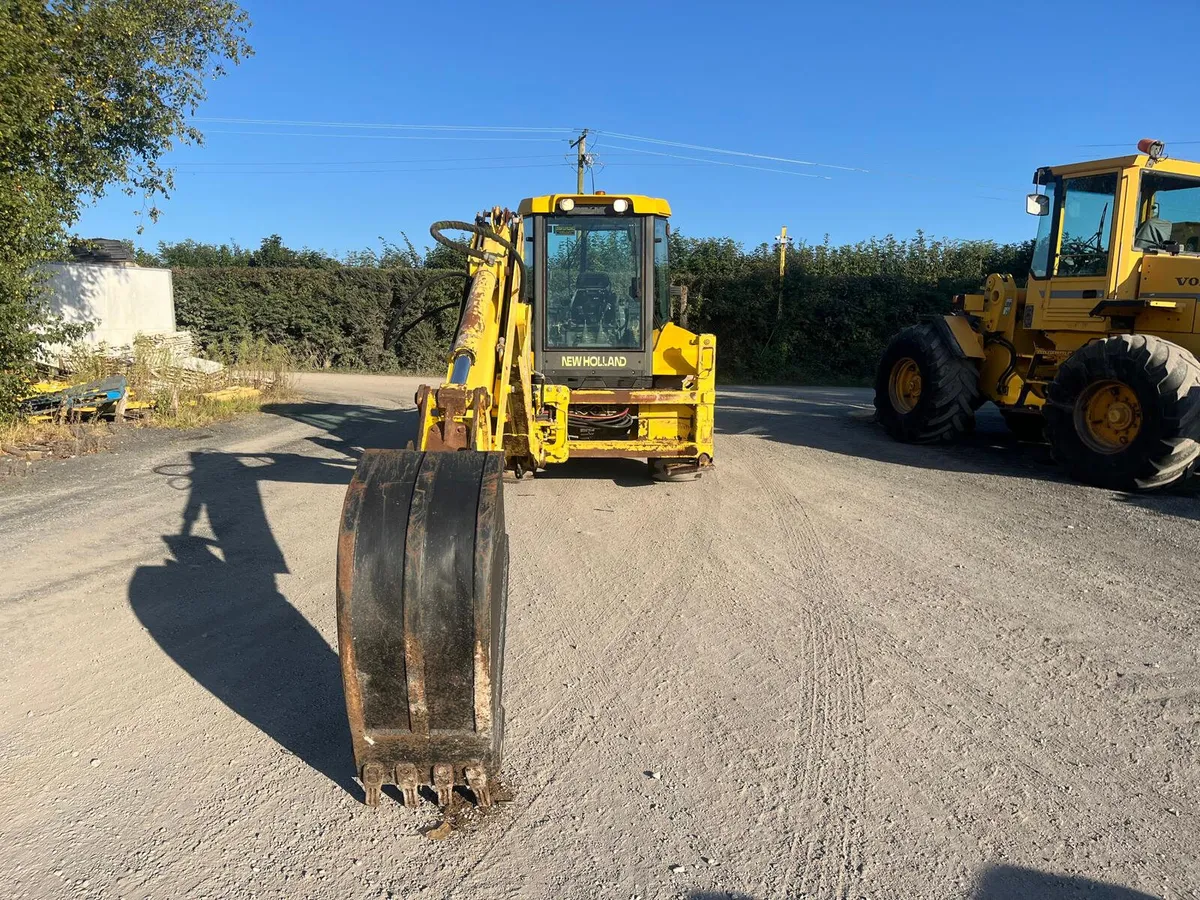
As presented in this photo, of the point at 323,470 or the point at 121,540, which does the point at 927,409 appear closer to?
the point at 323,470

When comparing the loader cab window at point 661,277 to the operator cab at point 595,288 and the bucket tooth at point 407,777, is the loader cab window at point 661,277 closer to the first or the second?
the operator cab at point 595,288

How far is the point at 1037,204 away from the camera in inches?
368

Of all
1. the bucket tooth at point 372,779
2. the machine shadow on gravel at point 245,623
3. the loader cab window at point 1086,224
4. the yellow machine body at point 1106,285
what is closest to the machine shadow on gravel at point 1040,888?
the bucket tooth at point 372,779

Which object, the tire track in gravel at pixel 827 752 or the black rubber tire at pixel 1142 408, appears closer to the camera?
the tire track in gravel at pixel 827 752

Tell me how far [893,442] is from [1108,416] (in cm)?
306

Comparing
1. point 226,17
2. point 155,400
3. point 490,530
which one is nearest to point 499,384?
point 490,530

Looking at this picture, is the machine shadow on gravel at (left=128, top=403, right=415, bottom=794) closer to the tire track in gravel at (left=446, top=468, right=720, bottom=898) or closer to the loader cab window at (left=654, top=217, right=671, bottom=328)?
the tire track in gravel at (left=446, top=468, right=720, bottom=898)

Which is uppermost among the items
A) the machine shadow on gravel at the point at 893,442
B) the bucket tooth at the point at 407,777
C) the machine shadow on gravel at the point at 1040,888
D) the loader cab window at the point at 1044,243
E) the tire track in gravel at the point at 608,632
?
the loader cab window at the point at 1044,243

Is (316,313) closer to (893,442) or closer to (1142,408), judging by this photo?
(893,442)

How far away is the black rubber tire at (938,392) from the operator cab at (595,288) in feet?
12.5

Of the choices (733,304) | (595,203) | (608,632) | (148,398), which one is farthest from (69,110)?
(733,304)

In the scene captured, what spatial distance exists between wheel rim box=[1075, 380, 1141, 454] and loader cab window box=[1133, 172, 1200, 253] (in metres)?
1.74

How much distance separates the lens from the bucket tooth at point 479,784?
10.0 feet

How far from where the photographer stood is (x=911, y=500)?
7773 mm
